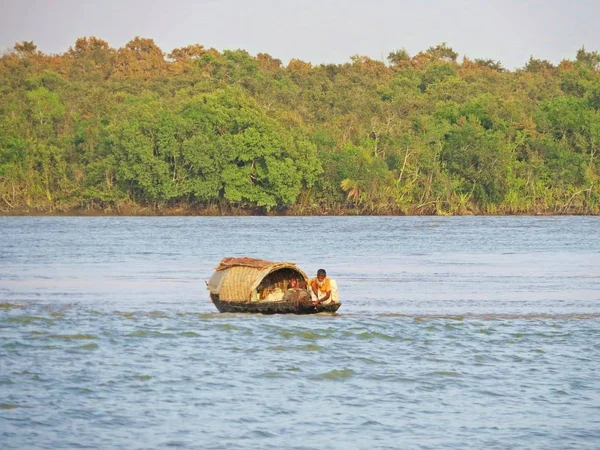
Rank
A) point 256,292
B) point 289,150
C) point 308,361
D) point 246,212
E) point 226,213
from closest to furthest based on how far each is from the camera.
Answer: point 308,361, point 256,292, point 289,150, point 226,213, point 246,212

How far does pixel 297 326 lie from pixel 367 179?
2352 inches

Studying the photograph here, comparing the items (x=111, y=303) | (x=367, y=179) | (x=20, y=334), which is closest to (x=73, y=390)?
(x=20, y=334)

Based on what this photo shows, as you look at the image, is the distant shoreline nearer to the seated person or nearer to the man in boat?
the seated person

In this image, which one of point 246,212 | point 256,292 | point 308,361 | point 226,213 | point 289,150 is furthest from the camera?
point 246,212

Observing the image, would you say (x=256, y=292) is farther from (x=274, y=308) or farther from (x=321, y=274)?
(x=321, y=274)

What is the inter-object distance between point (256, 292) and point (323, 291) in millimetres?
1498

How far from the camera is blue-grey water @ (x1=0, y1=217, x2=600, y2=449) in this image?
46.1 feet

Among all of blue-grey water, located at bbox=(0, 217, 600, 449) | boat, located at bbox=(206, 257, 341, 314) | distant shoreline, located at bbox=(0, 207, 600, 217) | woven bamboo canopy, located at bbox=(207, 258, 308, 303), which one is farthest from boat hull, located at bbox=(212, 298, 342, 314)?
distant shoreline, located at bbox=(0, 207, 600, 217)

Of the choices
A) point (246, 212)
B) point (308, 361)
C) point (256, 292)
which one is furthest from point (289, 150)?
point (308, 361)

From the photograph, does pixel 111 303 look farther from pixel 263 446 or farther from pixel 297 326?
pixel 263 446

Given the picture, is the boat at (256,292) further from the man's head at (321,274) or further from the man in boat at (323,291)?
the man's head at (321,274)

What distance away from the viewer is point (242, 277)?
2397 centimetres

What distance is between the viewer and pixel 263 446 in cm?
1330

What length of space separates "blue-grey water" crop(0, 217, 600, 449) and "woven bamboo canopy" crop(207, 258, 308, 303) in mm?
499
